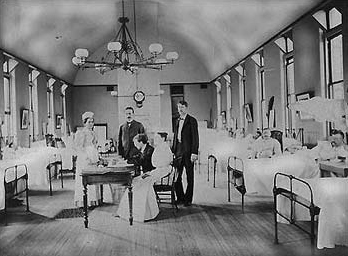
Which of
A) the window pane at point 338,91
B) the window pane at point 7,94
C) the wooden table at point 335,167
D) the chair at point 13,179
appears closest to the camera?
the wooden table at point 335,167

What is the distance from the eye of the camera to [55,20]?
6543mm

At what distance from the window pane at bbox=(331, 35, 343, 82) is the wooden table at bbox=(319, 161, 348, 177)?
161cm

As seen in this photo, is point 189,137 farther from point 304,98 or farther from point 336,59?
point 336,59

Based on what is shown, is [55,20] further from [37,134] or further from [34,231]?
[34,231]

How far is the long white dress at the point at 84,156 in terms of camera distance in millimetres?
6027

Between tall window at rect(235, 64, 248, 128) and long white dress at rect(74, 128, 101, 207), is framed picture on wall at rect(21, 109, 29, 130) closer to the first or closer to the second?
long white dress at rect(74, 128, 101, 207)

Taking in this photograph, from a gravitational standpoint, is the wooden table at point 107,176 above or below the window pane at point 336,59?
below

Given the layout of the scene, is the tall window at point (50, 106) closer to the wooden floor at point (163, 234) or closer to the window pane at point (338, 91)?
the wooden floor at point (163, 234)

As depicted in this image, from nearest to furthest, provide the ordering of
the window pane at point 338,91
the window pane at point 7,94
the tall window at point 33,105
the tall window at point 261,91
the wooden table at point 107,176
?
1. the wooden table at point 107,176
2. the window pane at point 338,91
3. the window pane at point 7,94
4. the tall window at point 33,105
5. the tall window at point 261,91

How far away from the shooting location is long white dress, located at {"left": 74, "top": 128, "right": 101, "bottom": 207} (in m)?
6.03

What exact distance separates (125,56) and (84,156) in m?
2.35

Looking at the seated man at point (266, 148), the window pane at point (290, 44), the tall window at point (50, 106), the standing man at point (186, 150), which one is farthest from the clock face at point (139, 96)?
the window pane at point (290, 44)

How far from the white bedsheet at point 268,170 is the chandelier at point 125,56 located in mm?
2450

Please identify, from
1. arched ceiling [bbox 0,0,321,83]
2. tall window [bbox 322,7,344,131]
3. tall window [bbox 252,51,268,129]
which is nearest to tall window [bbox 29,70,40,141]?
arched ceiling [bbox 0,0,321,83]
